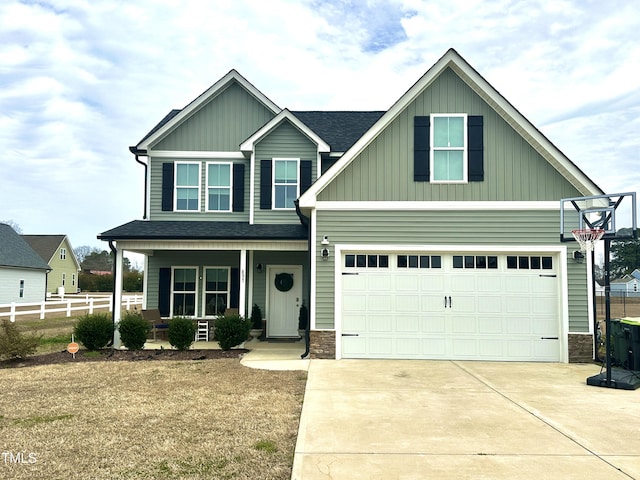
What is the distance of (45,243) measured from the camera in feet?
138

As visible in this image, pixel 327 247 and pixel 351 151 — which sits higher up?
pixel 351 151

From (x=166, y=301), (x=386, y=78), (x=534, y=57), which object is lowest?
(x=166, y=301)

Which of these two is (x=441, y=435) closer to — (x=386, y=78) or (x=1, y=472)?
(x=1, y=472)

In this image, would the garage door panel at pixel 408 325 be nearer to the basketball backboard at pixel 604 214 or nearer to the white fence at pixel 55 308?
the basketball backboard at pixel 604 214

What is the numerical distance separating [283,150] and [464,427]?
9901mm

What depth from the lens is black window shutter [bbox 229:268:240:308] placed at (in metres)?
13.9

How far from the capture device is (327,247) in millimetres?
10516

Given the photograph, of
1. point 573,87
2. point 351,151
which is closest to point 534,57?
point 573,87

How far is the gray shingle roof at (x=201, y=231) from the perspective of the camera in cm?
1169

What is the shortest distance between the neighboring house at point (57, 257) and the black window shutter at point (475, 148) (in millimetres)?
40026

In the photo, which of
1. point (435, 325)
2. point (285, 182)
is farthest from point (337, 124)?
point (435, 325)

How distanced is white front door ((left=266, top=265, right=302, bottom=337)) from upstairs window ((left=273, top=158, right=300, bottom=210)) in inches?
76.7

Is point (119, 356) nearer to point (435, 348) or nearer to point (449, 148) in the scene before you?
point (435, 348)

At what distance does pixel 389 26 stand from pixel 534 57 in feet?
14.3
